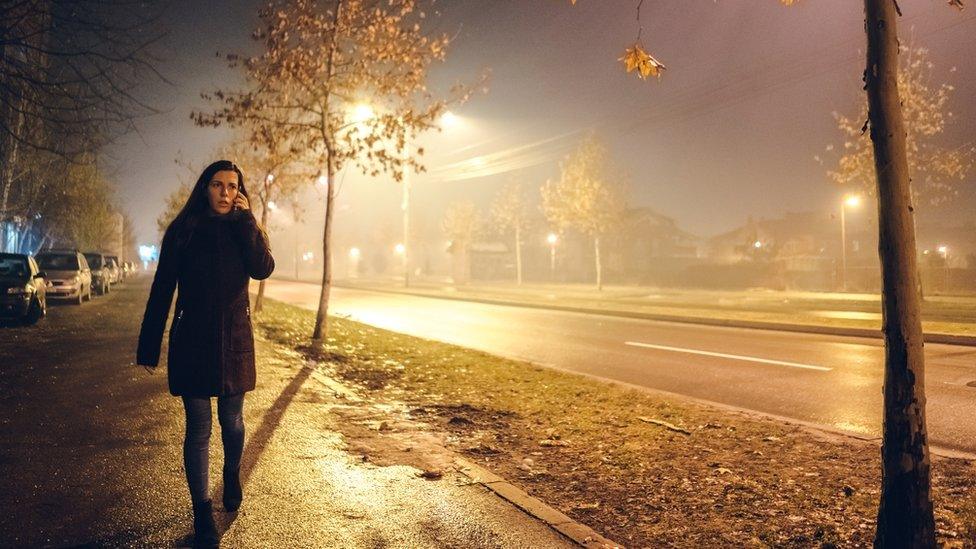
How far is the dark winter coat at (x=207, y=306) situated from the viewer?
3.46 metres

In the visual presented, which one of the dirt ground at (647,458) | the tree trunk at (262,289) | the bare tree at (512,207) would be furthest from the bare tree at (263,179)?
the bare tree at (512,207)

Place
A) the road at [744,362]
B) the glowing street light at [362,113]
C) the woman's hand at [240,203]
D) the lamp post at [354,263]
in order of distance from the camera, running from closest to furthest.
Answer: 1. the woman's hand at [240,203]
2. the road at [744,362]
3. the glowing street light at [362,113]
4. the lamp post at [354,263]

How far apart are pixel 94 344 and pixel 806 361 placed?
13.6 metres

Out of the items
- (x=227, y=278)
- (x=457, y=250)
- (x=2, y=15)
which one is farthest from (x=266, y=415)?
(x=457, y=250)

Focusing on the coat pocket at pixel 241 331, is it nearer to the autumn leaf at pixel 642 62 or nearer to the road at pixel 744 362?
the autumn leaf at pixel 642 62

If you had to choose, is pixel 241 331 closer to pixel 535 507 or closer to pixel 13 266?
pixel 535 507

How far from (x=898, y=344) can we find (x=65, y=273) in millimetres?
26127

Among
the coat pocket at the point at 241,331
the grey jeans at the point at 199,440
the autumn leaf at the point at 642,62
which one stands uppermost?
the autumn leaf at the point at 642,62

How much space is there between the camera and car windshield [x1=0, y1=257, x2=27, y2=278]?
15551 mm

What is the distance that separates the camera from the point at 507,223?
182ft

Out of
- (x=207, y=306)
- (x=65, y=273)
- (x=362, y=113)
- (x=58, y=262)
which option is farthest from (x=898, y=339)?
(x=58, y=262)

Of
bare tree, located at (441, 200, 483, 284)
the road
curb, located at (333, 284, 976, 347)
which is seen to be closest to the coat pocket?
the road

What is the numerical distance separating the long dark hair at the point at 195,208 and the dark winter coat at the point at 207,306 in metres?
0.02

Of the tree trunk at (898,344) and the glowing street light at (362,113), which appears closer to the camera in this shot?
the tree trunk at (898,344)
